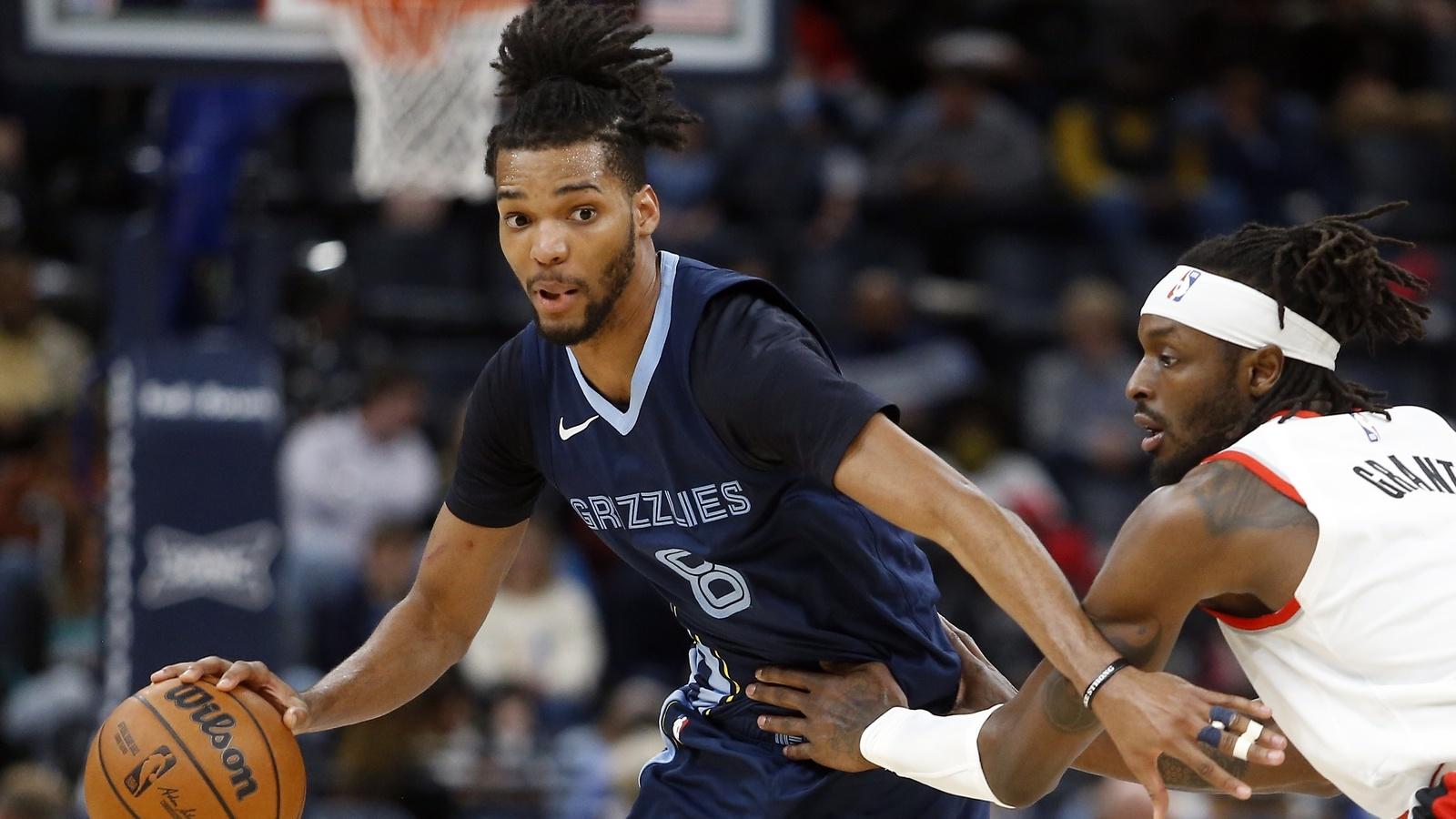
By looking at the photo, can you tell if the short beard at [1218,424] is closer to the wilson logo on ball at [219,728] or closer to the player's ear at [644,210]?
the player's ear at [644,210]

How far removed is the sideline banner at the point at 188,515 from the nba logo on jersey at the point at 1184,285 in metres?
4.65

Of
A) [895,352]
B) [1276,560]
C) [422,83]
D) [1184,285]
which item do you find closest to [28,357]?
[422,83]

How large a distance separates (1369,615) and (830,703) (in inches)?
42.6

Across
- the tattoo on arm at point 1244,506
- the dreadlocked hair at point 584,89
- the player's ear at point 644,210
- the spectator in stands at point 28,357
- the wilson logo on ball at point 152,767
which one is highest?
the dreadlocked hair at point 584,89

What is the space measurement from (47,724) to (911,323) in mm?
4761

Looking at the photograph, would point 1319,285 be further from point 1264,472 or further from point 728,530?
point 728,530

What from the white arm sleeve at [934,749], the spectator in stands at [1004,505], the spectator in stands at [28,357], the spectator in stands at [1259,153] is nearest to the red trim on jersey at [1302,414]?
the white arm sleeve at [934,749]

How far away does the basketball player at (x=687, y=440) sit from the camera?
12.4 feet

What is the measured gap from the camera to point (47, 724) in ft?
25.2

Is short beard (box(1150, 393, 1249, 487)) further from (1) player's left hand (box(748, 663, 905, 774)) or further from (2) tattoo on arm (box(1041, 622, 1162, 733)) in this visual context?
(1) player's left hand (box(748, 663, 905, 774))

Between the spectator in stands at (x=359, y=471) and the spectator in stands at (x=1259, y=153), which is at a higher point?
the spectator in stands at (x=1259, y=153)

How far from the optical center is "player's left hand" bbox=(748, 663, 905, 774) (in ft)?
12.8

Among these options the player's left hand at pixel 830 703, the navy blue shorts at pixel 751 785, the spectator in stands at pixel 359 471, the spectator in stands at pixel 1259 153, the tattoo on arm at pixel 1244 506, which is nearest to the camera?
the tattoo on arm at pixel 1244 506

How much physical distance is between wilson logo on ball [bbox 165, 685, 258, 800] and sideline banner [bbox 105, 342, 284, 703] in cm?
353
